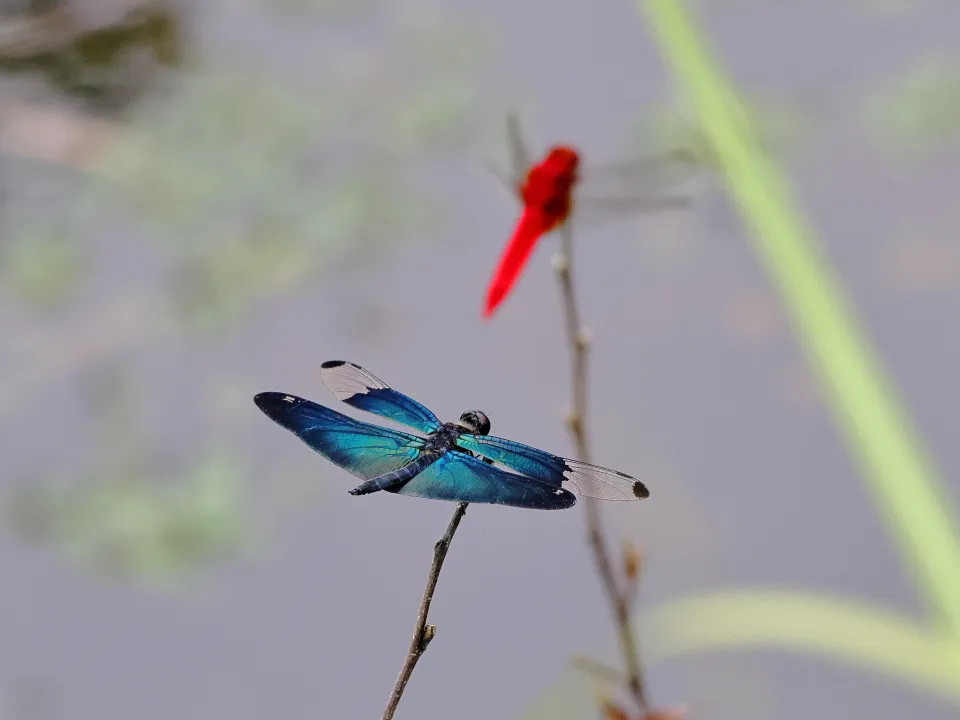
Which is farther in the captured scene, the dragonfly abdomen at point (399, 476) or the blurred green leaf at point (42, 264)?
the blurred green leaf at point (42, 264)

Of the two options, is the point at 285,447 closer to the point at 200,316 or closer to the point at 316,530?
the point at 316,530

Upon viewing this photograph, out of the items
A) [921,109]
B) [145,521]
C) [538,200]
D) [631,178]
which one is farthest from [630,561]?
[921,109]

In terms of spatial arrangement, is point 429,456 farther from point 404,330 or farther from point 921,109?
point 921,109

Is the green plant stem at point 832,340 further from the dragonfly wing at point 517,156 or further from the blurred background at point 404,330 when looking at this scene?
the blurred background at point 404,330

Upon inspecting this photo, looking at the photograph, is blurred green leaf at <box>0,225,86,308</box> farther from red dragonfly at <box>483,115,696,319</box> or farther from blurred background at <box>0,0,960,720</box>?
red dragonfly at <box>483,115,696,319</box>

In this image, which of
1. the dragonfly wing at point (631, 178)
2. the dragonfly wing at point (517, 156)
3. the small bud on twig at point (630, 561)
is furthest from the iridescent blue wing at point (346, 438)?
the dragonfly wing at point (631, 178)

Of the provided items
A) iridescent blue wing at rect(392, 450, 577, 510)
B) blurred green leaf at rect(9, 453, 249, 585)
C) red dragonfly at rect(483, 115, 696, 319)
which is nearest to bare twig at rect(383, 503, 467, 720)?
iridescent blue wing at rect(392, 450, 577, 510)
